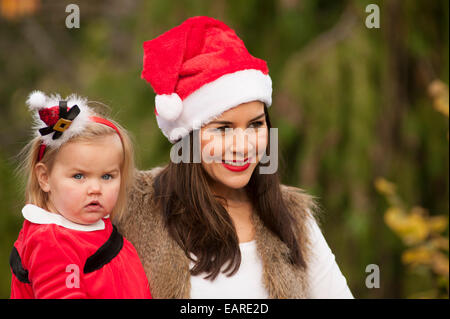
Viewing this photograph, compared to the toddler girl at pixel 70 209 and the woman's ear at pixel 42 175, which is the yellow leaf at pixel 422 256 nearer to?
the toddler girl at pixel 70 209

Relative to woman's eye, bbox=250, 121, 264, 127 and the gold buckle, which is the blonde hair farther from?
woman's eye, bbox=250, 121, 264, 127

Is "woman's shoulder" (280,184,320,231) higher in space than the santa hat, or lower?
lower

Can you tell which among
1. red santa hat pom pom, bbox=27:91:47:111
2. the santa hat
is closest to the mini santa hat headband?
red santa hat pom pom, bbox=27:91:47:111

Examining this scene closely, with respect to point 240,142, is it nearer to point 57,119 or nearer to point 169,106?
point 169,106

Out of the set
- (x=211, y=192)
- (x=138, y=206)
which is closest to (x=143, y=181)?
(x=138, y=206)

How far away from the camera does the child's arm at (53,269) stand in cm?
160

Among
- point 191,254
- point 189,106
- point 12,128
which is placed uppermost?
point 12,128

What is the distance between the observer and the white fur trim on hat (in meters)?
1.85

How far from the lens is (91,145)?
5.52 feet

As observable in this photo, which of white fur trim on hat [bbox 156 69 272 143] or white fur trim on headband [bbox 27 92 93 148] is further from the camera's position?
white fur trim on hat [bbox 156 69 272 143]

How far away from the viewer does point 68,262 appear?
1.61 metres

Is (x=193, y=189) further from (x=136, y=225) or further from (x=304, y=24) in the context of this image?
(x=304, y=24)
